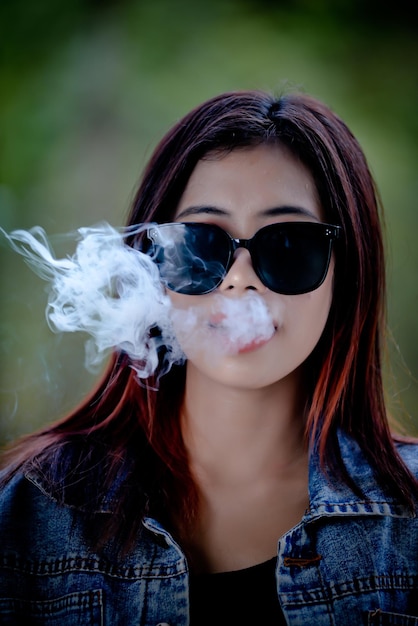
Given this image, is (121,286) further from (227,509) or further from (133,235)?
(227,509)

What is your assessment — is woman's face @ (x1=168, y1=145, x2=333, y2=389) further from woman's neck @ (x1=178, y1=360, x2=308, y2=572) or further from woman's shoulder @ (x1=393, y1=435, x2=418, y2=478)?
woman's shoulder @ (x1=393, y1=435, x2=418, y2=478)

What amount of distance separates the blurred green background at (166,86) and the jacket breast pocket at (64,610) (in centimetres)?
116

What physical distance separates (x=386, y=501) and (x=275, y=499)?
0.26 meters

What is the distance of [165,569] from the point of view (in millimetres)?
1285

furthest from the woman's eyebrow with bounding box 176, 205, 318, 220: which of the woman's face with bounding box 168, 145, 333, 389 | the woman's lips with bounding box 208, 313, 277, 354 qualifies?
the woman's lips with bounding box 208, 313, 277, 354

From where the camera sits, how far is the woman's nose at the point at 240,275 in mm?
1293

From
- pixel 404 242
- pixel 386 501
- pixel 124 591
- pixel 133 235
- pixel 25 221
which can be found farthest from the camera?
pixel 404 242

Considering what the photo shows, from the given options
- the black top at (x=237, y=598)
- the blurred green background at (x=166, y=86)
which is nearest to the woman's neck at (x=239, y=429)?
the black top at (x=237, y=598)

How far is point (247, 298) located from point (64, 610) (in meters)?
0.77

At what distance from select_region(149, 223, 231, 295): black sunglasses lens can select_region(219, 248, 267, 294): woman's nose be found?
0.02 metres

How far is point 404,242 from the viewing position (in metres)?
2.55

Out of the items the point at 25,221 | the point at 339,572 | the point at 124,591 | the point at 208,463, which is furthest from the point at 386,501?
the point at 25,221

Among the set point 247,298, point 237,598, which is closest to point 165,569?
point 237,598

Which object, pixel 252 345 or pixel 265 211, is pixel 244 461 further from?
pixel 265 211
